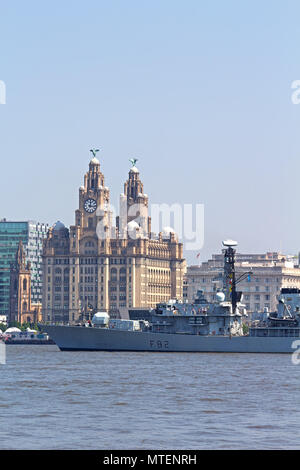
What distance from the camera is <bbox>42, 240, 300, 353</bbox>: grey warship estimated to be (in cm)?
11981

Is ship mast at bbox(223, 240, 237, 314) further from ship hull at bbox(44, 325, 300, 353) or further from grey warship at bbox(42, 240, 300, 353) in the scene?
ship hull at bbox(44, 325, 300, 353)

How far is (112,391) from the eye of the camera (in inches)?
2635

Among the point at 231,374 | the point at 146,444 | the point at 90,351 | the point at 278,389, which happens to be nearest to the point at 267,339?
the point at 90,351

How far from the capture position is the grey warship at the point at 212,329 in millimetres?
119812

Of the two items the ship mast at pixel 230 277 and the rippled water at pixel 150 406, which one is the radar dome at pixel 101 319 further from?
the rippled water at pixel 150 406

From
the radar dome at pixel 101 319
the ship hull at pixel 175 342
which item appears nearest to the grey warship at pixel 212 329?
the ship hull at pixel 175 342

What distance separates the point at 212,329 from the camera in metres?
122

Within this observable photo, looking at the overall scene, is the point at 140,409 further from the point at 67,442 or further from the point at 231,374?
the point at 231,374

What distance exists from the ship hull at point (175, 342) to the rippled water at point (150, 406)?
916 inches

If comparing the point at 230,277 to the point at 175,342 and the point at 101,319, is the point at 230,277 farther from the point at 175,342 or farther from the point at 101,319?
the point at 101,319

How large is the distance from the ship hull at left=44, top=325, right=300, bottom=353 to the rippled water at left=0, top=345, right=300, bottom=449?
76.4 ft

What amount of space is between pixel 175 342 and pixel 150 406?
65513 millimetres

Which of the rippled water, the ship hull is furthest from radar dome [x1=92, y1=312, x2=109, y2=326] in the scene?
the rippled water
